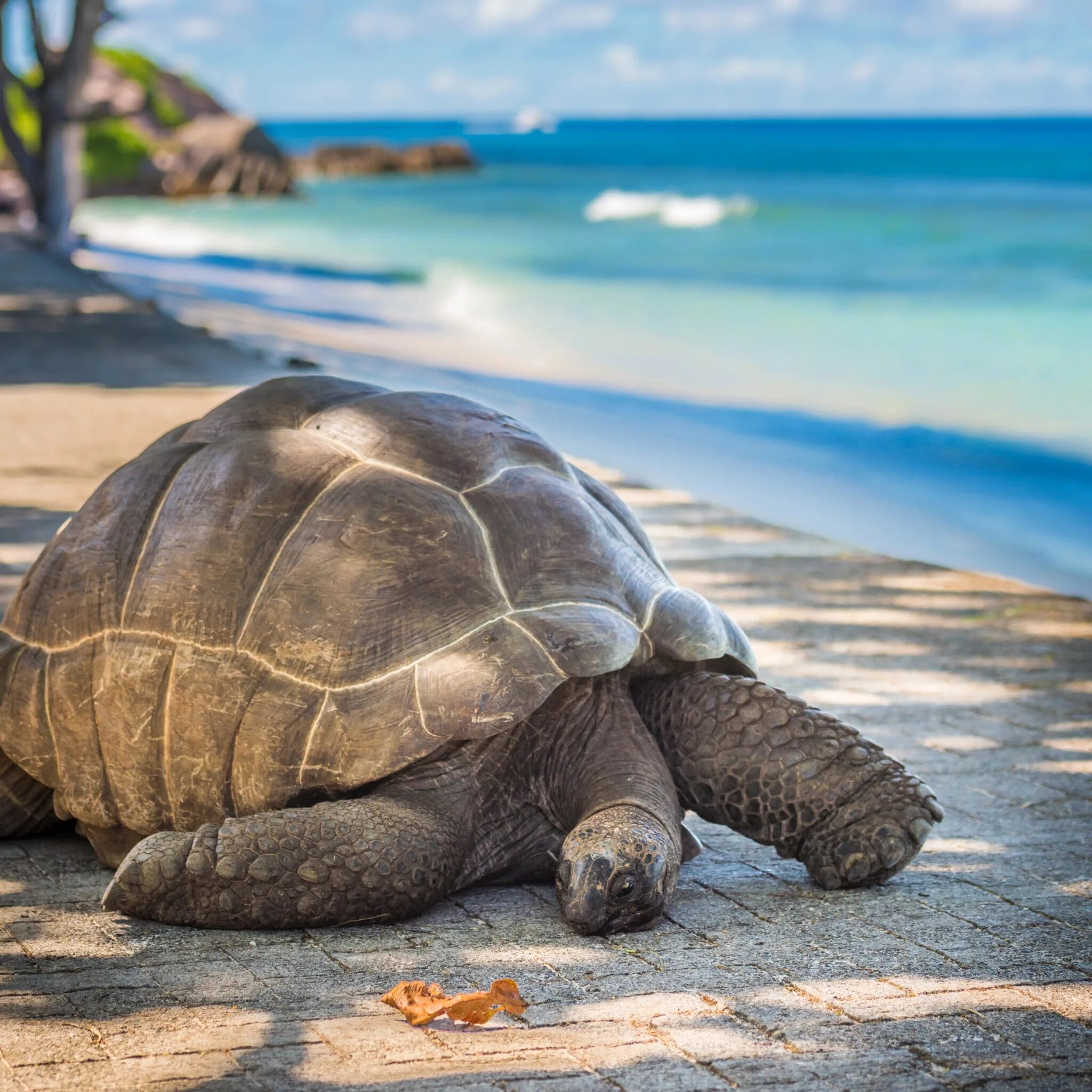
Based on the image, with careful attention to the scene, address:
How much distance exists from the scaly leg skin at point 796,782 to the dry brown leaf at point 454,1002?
37.6 inches

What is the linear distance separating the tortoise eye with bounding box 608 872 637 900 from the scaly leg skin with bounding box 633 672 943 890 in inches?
21.4

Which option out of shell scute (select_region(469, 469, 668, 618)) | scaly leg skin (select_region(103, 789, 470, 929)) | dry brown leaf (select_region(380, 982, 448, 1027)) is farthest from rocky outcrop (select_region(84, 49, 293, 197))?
dry brown leaf (select_region(380, 982, 448, 1027))

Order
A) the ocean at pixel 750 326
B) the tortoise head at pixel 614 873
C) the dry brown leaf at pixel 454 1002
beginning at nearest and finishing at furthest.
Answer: the dry brown leaf at pixel 454 1002, the tortoise head at pixel 614 873, the ocean at pixel 750 326

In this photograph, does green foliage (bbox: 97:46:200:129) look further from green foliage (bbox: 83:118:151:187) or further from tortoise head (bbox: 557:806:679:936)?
tortoise head (bbox: 557:806:679:936)

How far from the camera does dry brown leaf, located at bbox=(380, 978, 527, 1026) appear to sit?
3.04 metres

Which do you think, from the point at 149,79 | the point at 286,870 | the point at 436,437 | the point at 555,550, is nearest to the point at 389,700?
the point at 286,870

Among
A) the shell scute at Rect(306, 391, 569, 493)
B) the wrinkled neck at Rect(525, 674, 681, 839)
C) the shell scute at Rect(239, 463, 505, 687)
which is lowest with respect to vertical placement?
the wrinkled neck at Rect(525, 674, 681, 839)

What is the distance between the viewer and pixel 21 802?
4238mm

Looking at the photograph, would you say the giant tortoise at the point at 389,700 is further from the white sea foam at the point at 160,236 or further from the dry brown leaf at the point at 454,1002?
the white sea foam at the point at 160,236

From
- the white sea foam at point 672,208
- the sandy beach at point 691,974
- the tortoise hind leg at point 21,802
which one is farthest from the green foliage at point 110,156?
the tortoise hind leg at point 21,802

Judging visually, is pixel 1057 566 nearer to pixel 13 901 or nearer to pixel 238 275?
pixel 13 901

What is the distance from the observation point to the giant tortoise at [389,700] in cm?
356

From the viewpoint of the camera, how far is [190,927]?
3588mm

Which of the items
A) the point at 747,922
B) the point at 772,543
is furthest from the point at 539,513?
the point at 772,543
